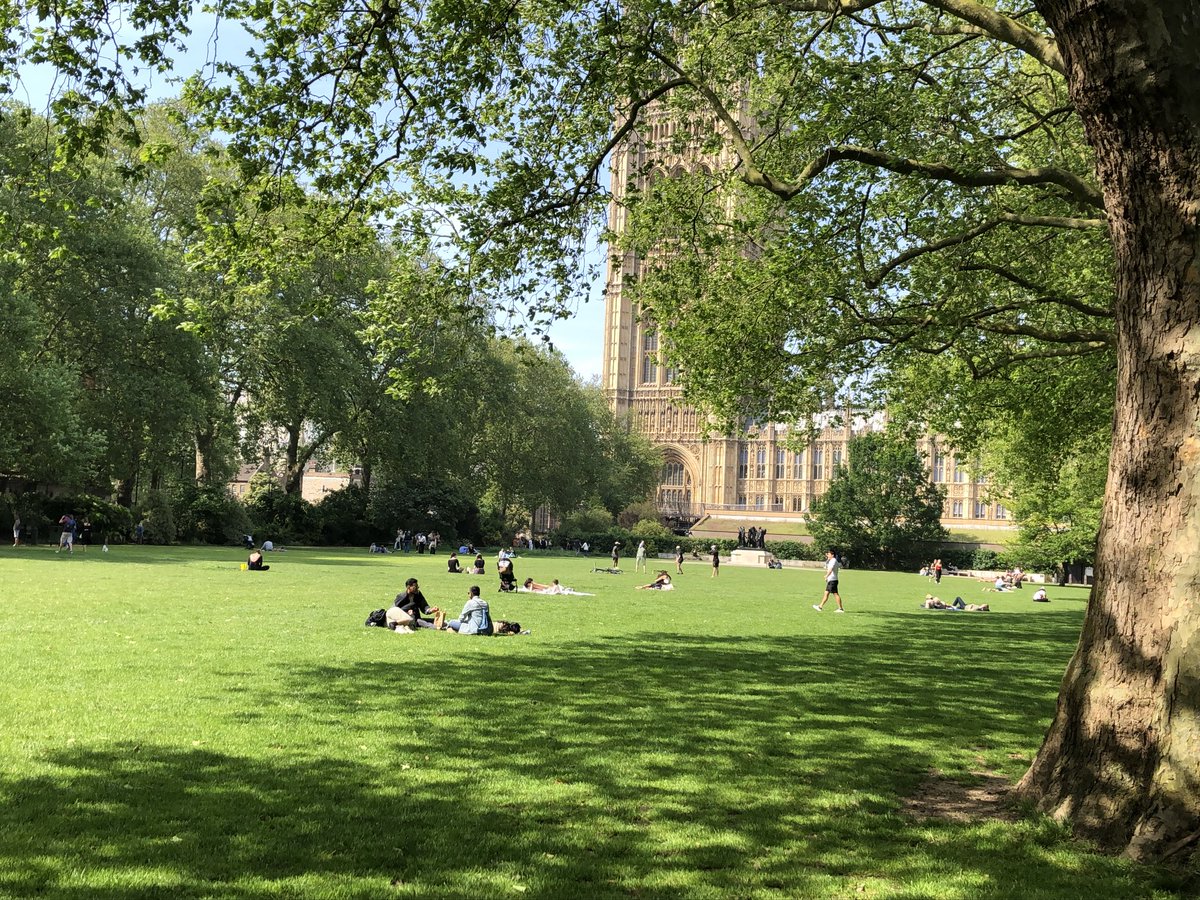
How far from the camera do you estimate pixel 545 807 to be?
20.3 ft

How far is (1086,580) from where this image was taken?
→ 60.9 metres

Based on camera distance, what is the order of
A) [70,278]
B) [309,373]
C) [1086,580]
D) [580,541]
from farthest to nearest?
[580,541], [1086,580], [309,373], [70,278]

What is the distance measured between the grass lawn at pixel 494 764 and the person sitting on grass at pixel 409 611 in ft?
2.26

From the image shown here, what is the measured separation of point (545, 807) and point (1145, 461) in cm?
446

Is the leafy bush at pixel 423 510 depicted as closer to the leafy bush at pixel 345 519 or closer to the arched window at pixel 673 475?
the leafy bush at pixel 345 519

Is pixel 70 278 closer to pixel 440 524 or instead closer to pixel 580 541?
pixel 440 524

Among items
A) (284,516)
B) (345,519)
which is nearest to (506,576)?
(284,516)

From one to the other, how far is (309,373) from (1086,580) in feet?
161

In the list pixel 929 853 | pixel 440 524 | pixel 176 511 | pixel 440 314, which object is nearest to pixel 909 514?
pixel 440 524

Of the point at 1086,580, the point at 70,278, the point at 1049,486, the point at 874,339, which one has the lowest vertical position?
the point at 1086,580

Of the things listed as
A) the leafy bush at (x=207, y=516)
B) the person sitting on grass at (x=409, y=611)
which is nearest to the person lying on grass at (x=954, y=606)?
the person sitting on grass at (x=409, y=611)

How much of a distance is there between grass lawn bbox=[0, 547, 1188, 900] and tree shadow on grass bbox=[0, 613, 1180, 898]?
0.02 m

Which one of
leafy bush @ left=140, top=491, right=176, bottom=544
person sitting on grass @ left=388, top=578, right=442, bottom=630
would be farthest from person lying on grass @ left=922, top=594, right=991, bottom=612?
leafy bush @ left=140, top=491, right=176, bottom=544

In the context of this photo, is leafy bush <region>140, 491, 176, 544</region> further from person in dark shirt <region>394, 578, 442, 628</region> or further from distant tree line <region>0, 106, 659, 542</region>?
person in dark shirt <region>394, 578, 442, 628</region>
